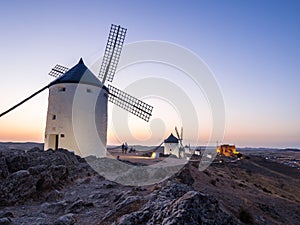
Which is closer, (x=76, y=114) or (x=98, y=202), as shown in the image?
(x=98, y=202)

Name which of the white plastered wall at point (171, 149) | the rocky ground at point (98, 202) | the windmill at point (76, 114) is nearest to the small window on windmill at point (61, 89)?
the windmill at point (76, 114)

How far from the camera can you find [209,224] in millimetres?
→ 4055

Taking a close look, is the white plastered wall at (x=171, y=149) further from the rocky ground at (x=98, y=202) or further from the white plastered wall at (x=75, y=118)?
the rocky ground at (x=98, y=202)

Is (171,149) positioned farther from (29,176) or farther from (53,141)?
(29,176)

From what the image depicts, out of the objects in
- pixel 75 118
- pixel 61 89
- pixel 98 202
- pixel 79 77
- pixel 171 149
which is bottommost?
pixel 98 202

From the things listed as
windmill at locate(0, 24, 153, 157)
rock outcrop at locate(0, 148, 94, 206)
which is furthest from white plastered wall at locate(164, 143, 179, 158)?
rock outcrop at locate(0, 148, 94, 206)

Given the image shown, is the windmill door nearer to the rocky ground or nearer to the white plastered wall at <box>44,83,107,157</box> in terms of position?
the white plastered wall at <box>44,83,107,157</box>

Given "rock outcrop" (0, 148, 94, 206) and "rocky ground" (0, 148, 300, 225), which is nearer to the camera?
"rocky ground" (0, 148, 300, 225)

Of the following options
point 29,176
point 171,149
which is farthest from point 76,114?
point 171,149

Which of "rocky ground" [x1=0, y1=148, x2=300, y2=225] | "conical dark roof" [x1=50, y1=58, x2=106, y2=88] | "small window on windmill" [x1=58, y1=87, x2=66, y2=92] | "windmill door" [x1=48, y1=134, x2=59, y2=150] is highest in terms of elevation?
"conical dark roof" [x1=50, y1=58, x2=106, y2=88]

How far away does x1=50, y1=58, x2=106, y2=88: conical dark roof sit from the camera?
70.7 feet

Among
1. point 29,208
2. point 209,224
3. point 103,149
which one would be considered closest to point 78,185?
point 29,208

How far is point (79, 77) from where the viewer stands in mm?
21859

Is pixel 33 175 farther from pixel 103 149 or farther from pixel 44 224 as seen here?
pixel 103 149
